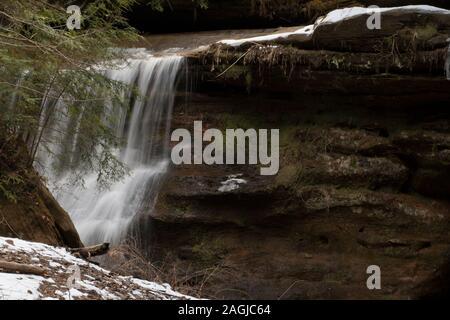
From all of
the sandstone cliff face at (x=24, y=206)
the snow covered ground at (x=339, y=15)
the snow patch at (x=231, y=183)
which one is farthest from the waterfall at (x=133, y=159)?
the sandstone cliff face at (x=24, y=206)

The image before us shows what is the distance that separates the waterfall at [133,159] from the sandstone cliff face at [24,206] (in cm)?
176

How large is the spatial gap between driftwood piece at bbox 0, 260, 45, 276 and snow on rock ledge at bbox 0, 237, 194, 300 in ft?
0.17

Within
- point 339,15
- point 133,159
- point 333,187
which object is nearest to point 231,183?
point 333,187

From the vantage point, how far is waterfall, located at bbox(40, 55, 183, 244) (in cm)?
984

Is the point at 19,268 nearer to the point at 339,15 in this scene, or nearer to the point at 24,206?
the point at 24,206

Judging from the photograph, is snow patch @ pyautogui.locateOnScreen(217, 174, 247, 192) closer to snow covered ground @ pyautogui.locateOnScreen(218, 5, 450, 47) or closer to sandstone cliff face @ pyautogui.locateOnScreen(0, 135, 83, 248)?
snow covered ground @ pyautogui.locateOnScreen(218, 5, 450, 47)

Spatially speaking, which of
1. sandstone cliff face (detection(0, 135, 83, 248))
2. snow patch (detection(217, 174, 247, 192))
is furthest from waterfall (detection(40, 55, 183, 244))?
sandstone cliff face (detection(0, 135, 83, 248))

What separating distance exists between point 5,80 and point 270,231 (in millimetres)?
4899

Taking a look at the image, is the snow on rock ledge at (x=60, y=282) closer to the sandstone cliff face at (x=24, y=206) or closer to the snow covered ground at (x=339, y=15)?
the sandstone cliff face at (x=24, y=206)

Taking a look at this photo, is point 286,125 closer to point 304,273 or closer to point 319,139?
point 319,139

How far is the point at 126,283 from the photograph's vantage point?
569 centimetres

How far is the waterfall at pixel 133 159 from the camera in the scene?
9836 millimetres

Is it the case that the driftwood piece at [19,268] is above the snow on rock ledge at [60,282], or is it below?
above
